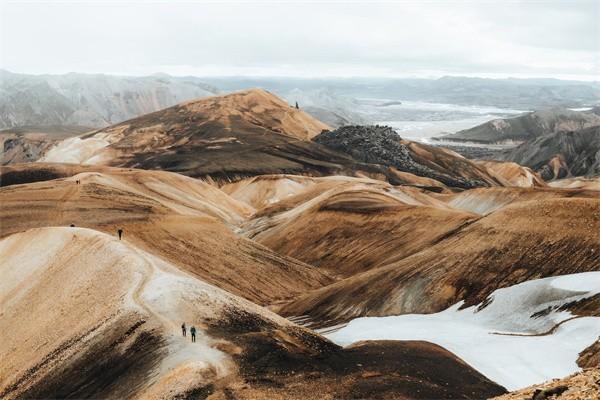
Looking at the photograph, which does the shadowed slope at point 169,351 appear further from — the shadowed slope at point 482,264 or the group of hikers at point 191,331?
the shadowed slope at point 482,264

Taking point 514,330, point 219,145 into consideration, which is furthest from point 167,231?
point 219,145

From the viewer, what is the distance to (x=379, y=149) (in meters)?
158

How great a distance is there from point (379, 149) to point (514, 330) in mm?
124604

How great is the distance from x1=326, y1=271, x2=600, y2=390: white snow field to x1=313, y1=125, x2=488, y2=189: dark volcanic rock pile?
10911cm

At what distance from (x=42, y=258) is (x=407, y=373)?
3153 centimetres

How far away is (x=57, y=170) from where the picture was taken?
106 meters

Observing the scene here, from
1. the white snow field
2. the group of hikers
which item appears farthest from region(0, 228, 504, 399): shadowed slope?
the white snow field

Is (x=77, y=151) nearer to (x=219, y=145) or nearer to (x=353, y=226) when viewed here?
(x=219, y=145)

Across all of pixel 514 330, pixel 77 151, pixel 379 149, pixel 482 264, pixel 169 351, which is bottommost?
pixel 77 151

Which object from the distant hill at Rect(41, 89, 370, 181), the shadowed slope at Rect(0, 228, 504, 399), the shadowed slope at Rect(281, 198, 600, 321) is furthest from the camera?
the distant hill at Rect(41, 89, 370, 181)

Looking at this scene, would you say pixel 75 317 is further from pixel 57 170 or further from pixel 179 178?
pixel 57 170

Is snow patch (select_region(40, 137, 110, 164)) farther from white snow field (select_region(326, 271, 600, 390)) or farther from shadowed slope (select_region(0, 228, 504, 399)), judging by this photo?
white snow field (select_region(326, 271, 600, 390))

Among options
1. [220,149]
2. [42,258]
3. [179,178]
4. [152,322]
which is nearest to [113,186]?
[179,178]

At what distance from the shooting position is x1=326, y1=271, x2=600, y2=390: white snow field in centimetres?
2933
